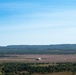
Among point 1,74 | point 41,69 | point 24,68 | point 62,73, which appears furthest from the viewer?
point 24,68

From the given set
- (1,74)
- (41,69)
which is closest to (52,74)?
(41,69)

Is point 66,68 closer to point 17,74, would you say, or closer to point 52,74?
point 52,74

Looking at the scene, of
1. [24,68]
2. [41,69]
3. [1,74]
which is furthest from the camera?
[24,68]

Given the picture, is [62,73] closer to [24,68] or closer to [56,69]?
[56,69]

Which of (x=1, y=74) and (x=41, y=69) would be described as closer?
(x=1, y=74)

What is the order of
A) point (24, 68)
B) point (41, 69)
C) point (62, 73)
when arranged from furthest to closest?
point (24, 68) → point (41, 69) → point (62, 73)

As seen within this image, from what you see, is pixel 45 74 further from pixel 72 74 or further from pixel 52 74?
pixel 72 74

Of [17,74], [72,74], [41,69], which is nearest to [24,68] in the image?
[41,69]

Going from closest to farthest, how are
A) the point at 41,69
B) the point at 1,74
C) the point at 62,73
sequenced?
the point at 1,74
the point at 62,73
the point at 41,69

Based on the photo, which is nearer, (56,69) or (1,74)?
(1,74)
